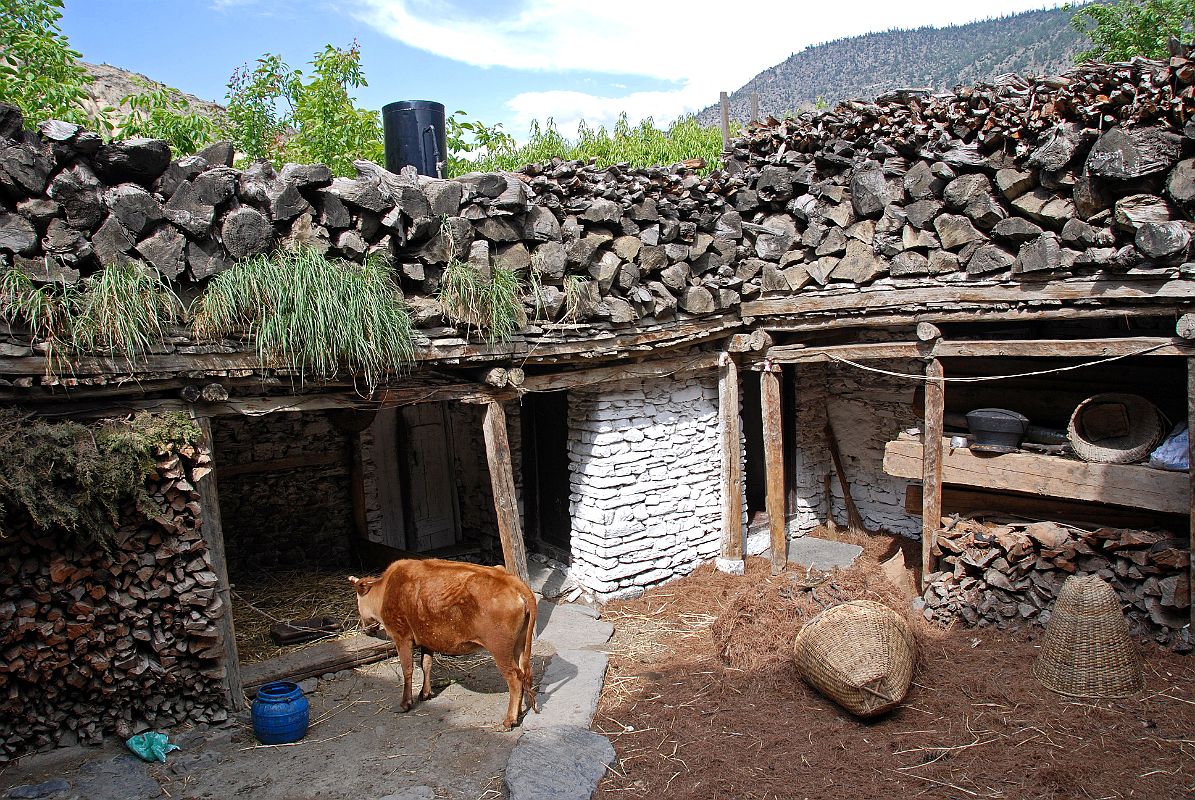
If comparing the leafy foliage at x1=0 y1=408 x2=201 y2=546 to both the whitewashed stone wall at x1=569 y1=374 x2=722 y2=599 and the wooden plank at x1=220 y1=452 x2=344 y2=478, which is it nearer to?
the wooden plank at x1=220 y1=452 x2=344 y2=478

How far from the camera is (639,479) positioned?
27.0 feet

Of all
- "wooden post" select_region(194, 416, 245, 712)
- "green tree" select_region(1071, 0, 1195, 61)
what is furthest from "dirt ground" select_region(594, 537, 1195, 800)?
"green tree" select_region(1071, 0, 1195, 61)

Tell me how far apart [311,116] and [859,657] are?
9.68m

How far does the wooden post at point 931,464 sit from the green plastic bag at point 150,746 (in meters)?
6.42

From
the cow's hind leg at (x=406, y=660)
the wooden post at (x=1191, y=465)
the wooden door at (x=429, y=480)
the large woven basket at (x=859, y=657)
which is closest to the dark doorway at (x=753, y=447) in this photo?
the wooden door at (x=429, y=480)

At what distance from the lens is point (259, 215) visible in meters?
5.26

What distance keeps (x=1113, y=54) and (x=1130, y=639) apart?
12499 mm

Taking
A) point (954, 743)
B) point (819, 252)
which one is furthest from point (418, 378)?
point (954, 743)

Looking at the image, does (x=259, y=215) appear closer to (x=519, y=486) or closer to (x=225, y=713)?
(x=225, y=713)

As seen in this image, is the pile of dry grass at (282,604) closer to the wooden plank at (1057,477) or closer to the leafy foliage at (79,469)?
the leafy foliage at (79,469)

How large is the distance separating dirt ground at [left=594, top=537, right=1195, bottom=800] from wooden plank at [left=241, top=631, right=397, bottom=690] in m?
2.03

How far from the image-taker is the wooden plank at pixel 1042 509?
660 centimetres

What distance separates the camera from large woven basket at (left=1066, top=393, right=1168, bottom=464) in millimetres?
6562

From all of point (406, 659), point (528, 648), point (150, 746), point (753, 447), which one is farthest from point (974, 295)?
point (150, 746)
